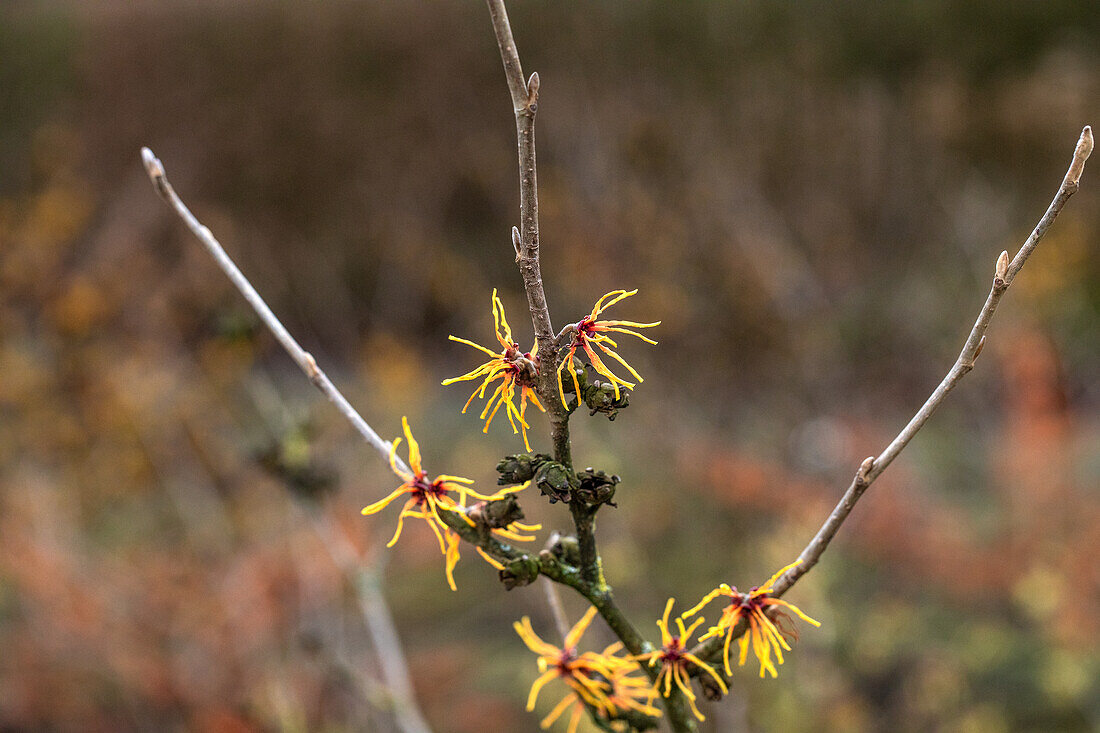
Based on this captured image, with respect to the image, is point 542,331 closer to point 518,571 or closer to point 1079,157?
point 518,571

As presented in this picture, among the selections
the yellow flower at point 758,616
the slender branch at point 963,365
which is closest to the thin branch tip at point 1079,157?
the slender branch at point 963,365

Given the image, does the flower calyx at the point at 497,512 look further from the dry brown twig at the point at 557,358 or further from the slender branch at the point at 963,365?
the slender branch at the point at 963,365

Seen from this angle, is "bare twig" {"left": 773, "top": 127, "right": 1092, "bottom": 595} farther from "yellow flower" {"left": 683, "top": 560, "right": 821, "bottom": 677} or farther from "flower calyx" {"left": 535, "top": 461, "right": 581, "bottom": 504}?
"flower calyx" {"left": 535, "top": 461, "right": 581, "bottom": 504}

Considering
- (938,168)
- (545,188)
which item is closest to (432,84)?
(545,188)

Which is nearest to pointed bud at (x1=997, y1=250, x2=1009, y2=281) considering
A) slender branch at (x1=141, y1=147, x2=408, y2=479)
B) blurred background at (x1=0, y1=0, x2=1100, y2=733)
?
slender branch at (x1=141, y1=147, x2=408, y2=479)

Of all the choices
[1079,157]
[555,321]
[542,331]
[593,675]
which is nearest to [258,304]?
[542,331]
